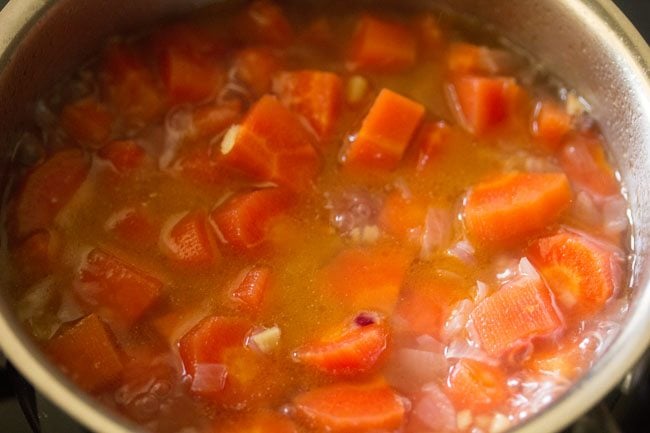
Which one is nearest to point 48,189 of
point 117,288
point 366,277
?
point 117,288

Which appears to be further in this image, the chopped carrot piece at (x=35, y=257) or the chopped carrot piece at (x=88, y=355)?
the chopped carrot piece at (x=35, y=257)

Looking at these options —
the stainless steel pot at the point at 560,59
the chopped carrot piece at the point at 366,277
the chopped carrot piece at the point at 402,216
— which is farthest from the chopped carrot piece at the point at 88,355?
the chopped carrot piece at the point at 402,216

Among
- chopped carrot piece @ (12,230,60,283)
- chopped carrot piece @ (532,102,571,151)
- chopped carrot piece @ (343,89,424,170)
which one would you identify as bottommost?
chopped carrot piece @ (12,230,60,283)

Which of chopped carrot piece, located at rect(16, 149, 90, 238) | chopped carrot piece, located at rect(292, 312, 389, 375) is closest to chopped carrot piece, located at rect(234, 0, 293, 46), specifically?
chopped carrot piece, located at rect(16, 149, 90, 238)

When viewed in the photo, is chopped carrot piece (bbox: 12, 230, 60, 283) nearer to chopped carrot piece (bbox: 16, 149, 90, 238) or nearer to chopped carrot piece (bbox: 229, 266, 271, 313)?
chopped carrot piece (bbox: 16, 149, 90, 238)

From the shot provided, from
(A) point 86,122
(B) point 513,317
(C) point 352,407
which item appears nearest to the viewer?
(C) point 352,407

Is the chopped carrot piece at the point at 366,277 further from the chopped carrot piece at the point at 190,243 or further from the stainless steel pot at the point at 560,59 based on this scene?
the stainless steel pot at the point at 560,59

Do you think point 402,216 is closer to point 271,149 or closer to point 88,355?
point 271,149
